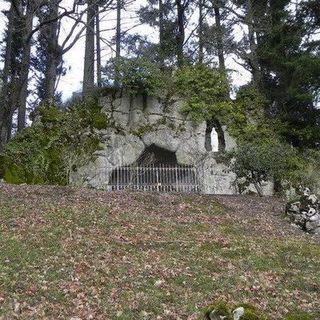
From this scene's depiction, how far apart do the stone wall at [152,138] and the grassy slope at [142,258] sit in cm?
511

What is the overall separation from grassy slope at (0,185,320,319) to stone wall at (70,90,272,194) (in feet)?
16.8

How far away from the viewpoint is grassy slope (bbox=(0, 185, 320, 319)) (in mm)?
6426

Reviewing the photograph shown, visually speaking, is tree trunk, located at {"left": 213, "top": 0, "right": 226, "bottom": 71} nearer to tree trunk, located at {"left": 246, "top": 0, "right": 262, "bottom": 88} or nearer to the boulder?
tree trunk, located at {"left": 246, "top": 0, "right": 262, "bottom": 88}

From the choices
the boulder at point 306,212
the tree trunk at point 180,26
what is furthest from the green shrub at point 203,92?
the boulder at point 306,212

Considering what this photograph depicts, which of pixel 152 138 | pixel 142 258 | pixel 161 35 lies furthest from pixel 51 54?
pixel 142 258

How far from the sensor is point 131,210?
12.1m

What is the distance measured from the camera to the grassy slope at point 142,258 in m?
6.43

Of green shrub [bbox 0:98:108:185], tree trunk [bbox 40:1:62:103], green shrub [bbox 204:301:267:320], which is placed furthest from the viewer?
tree trunk [bbox 40:1:62:103]

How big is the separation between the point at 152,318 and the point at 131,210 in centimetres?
619

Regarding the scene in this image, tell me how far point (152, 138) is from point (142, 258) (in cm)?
1191

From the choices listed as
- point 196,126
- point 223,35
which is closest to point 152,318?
point 196,126

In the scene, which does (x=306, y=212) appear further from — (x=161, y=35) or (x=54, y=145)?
(x=161, y=35)

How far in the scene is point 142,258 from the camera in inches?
328

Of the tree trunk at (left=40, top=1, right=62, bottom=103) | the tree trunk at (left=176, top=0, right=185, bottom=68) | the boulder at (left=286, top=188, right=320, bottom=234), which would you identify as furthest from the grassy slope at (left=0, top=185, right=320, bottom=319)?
the tree trunk at (left=176, top=0, right=185, bottom=68)
